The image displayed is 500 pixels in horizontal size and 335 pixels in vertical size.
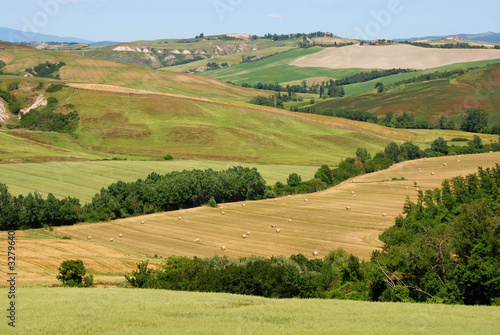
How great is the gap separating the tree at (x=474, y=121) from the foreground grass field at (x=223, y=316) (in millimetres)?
146876

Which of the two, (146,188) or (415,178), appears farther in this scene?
(415,178)

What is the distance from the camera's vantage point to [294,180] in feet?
338

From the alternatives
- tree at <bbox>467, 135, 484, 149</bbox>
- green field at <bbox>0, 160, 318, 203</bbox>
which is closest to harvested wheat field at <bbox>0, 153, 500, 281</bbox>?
green field at <bbox>0, 160, 318, 203</bbox>

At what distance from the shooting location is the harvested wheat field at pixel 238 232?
186ft

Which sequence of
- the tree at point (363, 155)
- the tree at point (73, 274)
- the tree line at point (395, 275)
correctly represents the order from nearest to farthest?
the tree line at point (395, 275) → the tree at point (73, 274) → the tree at point (363, 155)

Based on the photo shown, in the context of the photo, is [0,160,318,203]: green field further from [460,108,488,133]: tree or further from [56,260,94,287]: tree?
[460,108,488,133]: tree

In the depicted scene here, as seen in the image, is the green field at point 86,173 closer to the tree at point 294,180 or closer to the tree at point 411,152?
the tree at point 294,180

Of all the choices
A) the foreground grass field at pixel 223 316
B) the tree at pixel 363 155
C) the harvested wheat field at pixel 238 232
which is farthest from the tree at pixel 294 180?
the foreground grass field at pixel 223 316

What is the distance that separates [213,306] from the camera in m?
30.6

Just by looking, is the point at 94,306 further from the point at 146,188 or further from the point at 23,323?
the point at 146,188

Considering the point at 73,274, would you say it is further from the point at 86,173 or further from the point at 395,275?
the point at 86,173

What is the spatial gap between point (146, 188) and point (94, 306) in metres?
58.8

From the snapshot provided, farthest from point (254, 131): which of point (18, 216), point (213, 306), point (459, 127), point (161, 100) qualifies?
point (213, 306)

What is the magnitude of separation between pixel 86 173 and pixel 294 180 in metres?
37.9
